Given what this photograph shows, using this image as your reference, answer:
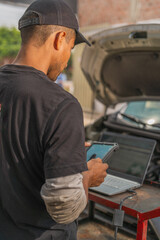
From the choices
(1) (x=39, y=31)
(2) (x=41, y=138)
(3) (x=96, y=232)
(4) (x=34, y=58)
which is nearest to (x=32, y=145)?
(2) (x=41, y=138)

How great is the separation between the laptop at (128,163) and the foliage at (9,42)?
17.6 metres

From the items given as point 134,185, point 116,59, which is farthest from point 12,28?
point 134,185

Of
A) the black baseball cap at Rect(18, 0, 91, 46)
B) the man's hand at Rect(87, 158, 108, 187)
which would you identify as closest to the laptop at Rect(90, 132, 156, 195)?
the man's hand at Rect(87, 158, 108, 187)

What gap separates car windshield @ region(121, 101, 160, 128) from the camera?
263cm

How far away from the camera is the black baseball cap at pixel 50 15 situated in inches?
46.1

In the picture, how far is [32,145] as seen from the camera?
43.5 inches

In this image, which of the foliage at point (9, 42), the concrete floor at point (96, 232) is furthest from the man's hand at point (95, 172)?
the foliage at point (9, 42)

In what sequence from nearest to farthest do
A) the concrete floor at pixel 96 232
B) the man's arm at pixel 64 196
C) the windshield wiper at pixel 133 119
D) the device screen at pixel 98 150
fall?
the man's arm at pixel 64 196 < the device screen at pixel 98 150 < the concrete floor at pixel 96 232 < the windshield wiper at pixel 133 119

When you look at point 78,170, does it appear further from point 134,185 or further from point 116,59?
point 116,59

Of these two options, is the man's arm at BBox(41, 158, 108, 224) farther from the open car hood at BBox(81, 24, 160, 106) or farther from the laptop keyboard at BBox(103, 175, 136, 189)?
the open car hood at BBox(81, 24, 160, 106)

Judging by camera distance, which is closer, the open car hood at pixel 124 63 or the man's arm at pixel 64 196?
the man's arm at pixel 64 196

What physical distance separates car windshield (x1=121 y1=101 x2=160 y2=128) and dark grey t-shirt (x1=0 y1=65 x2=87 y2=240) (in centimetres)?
165

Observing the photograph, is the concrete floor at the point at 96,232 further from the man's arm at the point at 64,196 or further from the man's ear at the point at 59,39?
the man's ear at the point at 59,39

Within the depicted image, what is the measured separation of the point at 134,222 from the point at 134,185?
0.30m
